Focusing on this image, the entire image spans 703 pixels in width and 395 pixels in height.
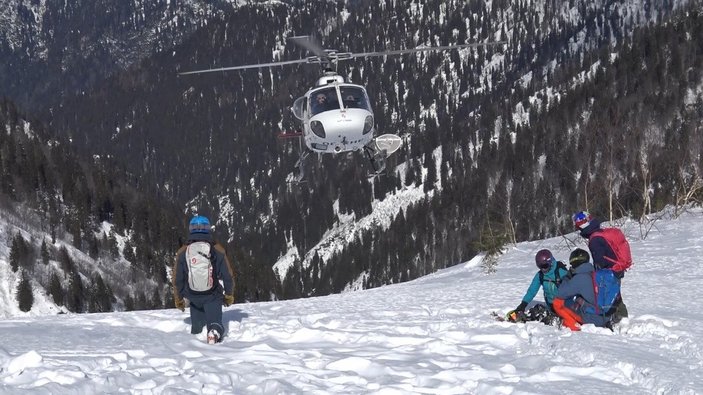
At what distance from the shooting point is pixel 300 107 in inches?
800

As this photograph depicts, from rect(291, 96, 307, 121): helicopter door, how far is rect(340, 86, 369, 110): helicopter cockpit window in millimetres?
1649

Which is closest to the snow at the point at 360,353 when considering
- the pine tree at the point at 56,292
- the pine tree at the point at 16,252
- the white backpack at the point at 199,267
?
the white backpack at the point at 199,267

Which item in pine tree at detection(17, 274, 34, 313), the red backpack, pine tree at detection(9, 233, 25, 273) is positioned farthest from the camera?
pine tree at detection(9, 233, 25, 273)

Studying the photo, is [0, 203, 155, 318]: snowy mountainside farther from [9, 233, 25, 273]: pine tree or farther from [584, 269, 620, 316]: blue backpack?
[584, 269, 620, 316]: blue backpack

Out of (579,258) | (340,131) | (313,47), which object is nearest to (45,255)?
(340,131)

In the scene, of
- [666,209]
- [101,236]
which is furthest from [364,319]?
[101,236]

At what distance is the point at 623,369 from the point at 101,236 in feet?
332

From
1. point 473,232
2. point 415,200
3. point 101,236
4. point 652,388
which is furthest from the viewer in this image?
point 415,200

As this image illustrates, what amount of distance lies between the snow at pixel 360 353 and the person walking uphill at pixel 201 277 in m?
0.36

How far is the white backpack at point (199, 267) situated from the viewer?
30.3 feet

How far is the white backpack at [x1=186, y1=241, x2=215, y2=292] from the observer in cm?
925

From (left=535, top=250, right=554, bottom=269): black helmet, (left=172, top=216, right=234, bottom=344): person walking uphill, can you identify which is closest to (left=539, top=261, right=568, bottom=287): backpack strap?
(left=535, top=250, right=554, bottom=269): black helmet

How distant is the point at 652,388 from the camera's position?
6.86 metres

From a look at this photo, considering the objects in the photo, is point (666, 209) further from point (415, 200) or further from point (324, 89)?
point (415, 200)
